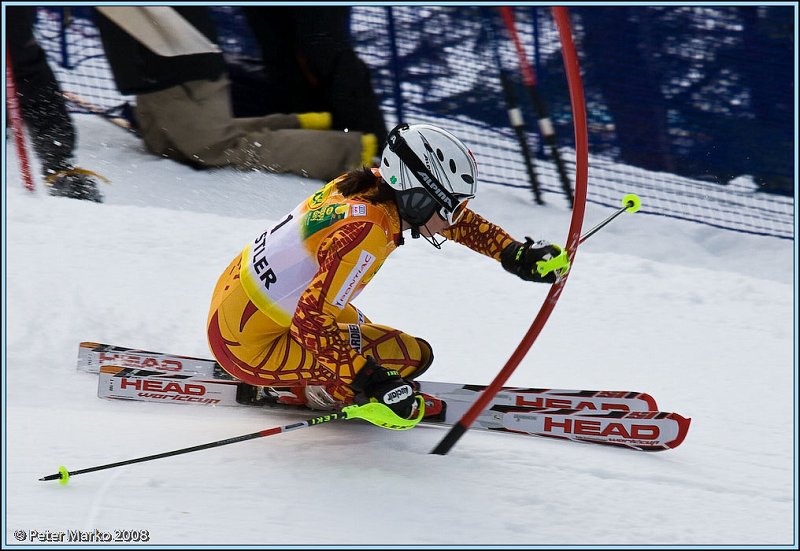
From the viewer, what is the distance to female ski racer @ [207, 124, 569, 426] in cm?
308

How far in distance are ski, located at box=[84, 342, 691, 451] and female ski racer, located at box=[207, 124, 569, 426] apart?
0.90 ft

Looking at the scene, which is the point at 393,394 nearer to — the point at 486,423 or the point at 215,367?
the point at 486,423

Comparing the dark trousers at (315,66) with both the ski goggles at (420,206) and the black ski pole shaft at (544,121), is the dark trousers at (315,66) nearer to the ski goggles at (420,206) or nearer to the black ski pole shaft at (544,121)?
the black ski pole shaft at (544,121)

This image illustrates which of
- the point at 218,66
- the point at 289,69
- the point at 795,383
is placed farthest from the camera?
the point at 289,69

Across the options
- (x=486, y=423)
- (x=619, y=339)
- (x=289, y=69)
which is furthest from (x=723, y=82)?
(x=486, y=423)

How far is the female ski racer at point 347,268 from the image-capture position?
3.08m

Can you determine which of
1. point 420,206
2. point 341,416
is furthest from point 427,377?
point 420,206

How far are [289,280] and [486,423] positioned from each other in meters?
1.04

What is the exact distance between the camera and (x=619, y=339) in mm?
4824

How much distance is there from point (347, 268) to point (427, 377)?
4.57ft

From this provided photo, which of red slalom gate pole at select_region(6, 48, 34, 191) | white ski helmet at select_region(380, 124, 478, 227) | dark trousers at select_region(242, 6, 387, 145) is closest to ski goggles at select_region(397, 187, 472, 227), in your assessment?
white ski helmet at select_region(380, 124, 478, 227)

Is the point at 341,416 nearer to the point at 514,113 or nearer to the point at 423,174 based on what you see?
the point at 423,174

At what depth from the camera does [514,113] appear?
6.72m


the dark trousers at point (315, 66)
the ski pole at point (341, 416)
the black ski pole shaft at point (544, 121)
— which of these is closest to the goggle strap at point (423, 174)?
the ski pole at point (341, 416)
